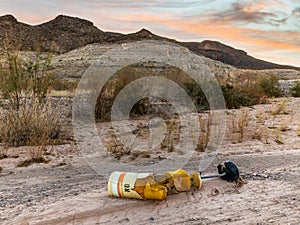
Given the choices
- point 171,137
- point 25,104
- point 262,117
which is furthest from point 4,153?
point 262,117

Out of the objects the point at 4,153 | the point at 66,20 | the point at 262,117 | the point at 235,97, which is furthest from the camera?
the point at 66,20

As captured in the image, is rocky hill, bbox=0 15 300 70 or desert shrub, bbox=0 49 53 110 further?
rocky hill, bbox=0 15 300 70

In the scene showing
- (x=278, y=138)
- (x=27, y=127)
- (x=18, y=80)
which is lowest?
(x=278, y=138)

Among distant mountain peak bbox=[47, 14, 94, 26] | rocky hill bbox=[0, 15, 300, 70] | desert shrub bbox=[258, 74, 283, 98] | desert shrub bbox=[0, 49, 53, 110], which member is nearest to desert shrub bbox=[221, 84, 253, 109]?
desert shrub bbox=[258, 74, 283, 98]

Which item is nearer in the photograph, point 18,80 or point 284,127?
point 18,80

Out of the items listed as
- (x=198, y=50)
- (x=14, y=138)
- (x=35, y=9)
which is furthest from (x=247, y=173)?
(x=198, y=50)

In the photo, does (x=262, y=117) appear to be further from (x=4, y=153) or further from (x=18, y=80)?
(x=4, y=153)

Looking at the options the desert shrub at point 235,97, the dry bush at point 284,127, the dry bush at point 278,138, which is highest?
the desert shrub at point 235,97

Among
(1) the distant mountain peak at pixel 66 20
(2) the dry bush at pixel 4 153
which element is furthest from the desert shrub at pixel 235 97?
(1) the distant mountain peak at pixel 66 20

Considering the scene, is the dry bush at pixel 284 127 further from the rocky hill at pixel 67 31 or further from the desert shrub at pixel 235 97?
the rocky hill at pixel 67 31

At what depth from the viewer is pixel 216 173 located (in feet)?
18.4

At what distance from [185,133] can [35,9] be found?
38.7 feet

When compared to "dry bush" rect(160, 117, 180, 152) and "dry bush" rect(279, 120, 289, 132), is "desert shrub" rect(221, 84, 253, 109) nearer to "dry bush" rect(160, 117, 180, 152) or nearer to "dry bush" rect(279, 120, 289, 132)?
"dry bush" rect(279, 120, 289, 132)

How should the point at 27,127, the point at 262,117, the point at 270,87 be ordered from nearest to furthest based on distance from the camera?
the point at 27,127 < the point at 262,117 < the point at 270,87
